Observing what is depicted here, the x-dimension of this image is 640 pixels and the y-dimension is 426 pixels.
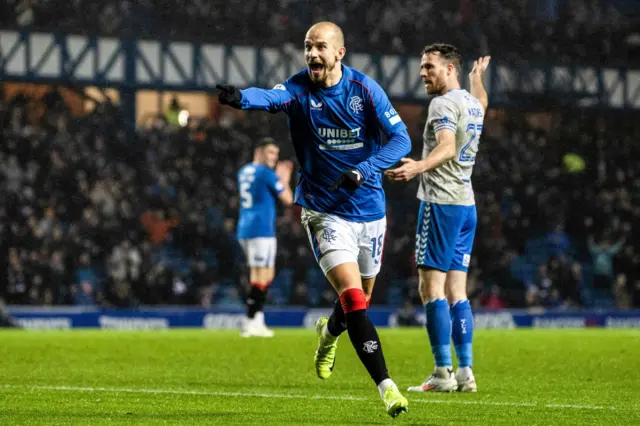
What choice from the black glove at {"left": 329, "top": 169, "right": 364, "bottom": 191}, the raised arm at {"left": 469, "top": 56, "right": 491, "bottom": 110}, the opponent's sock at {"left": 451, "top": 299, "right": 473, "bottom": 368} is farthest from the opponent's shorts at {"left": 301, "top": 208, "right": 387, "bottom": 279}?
the raised arm at {"left": 469, "top": 56, "right": 491, "bottom": 110}

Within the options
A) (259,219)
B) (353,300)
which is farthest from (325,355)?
(259,219)

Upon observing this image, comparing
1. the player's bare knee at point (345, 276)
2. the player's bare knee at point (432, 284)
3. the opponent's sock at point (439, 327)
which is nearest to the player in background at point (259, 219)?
the player's bare knee at point (432, 284)

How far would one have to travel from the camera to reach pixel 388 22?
114ft

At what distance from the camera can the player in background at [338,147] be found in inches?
304

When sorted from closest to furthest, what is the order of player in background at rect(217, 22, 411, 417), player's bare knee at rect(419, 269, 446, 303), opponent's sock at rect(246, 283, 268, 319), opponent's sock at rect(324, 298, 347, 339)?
player in background at rect(217, 22, 411, 417), opponent's sock at rect(324, 298, 347, 339), player's bare knee at rect(419, 269, 446, 303), opponent's sock at rect(246, 283, 268, 319)

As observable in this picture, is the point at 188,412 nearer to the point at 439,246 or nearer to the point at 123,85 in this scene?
the point at 439,246

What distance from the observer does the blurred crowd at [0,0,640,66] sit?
30188mm

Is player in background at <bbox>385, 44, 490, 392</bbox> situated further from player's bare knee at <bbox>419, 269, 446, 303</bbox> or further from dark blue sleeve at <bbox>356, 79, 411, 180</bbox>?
dark blue sleeve at <bbox>356, 79, 411, 180</bbox>

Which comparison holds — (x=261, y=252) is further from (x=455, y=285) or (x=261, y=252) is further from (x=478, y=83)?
(x=455, y=285)

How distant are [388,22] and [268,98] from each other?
1082 inches

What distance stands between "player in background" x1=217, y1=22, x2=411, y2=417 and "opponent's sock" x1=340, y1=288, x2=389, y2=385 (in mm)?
16

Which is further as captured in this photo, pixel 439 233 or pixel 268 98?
pixel 439 233

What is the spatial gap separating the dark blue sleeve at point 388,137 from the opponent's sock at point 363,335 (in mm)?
782

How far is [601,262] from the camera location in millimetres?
31438
